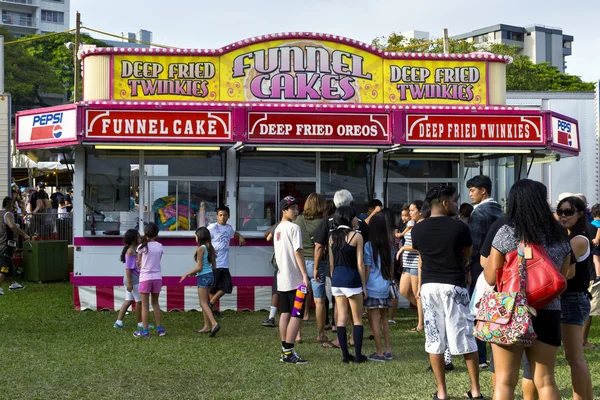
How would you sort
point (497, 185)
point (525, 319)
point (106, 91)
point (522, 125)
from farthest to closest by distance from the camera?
point (497, 185)
point (106, 91)
point (522, 125)
point (525, 319)

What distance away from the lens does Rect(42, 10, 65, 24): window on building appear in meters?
90.4

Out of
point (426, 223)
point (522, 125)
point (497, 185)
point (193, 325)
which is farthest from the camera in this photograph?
point (497, 185)

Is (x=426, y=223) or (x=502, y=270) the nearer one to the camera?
(x=502, y=270)

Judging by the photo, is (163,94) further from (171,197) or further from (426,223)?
(426,223)

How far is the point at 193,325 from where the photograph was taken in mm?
10922

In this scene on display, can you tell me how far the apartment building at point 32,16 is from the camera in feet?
288

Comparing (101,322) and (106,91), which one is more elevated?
(106,91)

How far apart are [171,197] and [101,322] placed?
2500 mm

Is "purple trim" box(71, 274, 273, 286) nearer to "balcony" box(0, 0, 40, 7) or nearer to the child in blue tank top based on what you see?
the child in blue tank top

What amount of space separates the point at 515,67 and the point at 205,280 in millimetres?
36797

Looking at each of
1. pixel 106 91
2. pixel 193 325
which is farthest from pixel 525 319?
pixel 106 91

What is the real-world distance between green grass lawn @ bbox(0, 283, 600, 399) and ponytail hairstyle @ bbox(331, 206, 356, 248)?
4.19ft

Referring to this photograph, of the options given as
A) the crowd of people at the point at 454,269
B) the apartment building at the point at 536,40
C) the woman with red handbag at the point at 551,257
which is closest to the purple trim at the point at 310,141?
the crowd of people at the point at 454,269

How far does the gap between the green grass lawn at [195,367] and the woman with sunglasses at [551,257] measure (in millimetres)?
1957
